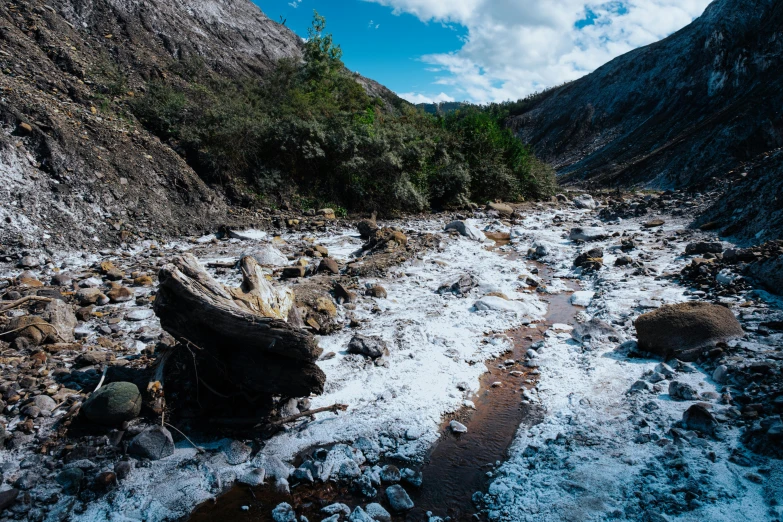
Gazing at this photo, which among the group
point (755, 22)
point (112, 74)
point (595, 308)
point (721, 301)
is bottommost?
point (595, 308)

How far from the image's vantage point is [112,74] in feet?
32.9

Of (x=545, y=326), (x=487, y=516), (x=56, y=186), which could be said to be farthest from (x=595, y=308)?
(x=56, y=186)

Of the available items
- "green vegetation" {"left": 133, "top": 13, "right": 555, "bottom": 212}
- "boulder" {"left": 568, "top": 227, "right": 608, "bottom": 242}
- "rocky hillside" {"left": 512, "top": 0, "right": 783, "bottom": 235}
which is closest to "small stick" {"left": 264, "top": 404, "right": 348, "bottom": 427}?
"green vegetation" {"left": 133, "top": 13, "right": 555, "bottom": 212}

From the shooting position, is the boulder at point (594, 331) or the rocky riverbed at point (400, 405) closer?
the rocky riverbed at point (400, 405)

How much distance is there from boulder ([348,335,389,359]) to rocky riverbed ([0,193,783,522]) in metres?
0.02

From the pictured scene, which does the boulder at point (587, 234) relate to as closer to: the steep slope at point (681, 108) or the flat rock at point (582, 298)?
the flat rock at point (582, 298)

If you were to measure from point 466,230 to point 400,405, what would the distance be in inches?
281

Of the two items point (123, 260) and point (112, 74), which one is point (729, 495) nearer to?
point (123, 260)

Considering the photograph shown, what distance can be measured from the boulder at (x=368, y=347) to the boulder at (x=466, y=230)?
6.14m

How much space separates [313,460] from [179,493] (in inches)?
36.1

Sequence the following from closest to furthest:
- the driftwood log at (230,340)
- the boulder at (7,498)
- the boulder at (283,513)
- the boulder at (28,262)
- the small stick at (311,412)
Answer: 1. the boulder at (7,498)
2. the boulder at (283,513)
3. the driftwood log at (230,340)
4. the small stick at (311,412)
5. the boulder at (28,262)

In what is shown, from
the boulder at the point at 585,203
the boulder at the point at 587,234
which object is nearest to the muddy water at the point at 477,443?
the boulder at the point at 587,234

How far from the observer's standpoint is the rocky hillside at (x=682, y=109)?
18812 mm

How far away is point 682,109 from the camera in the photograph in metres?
27.1
